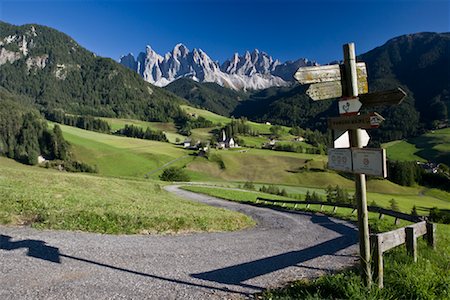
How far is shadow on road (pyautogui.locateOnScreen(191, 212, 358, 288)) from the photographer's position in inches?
325

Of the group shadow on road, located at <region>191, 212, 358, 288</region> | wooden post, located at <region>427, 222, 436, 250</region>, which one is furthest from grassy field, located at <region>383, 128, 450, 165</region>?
wooden post, located at <region>427, 222, 436, 250</region>

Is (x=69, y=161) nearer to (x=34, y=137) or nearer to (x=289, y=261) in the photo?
(x=34, y=137)

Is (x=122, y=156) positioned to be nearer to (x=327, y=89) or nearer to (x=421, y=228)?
(x=421, y=228)

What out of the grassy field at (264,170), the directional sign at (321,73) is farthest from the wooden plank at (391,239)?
the grassy field at (264,170)

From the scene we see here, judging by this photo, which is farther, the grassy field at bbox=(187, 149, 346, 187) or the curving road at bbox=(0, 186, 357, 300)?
the grassy field at bbox=(187, 149, 346, 187)

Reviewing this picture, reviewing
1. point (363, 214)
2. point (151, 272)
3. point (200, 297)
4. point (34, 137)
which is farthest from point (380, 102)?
point (34, 137)

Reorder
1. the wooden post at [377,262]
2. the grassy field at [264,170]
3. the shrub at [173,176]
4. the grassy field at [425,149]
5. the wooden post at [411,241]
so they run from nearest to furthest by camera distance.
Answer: the wooden post at [377,262]
the wooden post at [411,241]
the shrub at [173,176]
the grassy field at [264,170]
the grassy field at [425,149]

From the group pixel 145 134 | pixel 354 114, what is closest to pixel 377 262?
pixel 354 114

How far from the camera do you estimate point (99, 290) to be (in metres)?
6.84

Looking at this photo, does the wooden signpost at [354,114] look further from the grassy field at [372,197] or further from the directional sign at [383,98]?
the grassy field at [372,197]

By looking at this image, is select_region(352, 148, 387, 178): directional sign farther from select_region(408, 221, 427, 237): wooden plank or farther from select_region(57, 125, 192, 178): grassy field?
select_region(57, 125, 192, 178): grassy field

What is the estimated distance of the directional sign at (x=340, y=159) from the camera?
648 cm

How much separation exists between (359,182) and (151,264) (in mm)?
6463

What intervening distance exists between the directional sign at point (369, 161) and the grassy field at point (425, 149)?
167 meters
